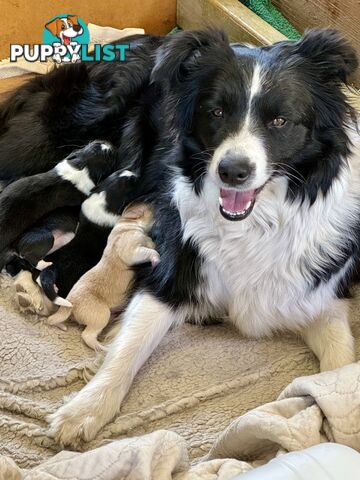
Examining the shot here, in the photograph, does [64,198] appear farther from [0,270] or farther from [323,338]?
[323,338]

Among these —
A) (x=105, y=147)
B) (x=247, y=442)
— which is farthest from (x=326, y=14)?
(x=247, y=442)

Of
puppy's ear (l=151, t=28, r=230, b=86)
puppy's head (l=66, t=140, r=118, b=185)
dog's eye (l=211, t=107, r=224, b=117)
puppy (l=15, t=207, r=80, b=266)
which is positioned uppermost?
puppy's ear (l=151, t=28, r=230, b=86)

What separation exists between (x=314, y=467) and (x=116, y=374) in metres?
0.83

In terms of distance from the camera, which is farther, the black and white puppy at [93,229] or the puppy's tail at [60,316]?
the black and white puppy at [93,229]

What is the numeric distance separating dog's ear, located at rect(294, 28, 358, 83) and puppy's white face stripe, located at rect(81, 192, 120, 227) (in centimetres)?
Result: 81

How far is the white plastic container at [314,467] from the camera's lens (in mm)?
1061

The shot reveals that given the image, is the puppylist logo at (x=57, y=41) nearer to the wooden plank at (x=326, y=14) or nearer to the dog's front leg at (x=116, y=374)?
the wooden plank at (x=326, y=14)

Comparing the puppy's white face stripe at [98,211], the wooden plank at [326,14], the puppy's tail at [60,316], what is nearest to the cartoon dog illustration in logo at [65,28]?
the wooden plank at [326,14]

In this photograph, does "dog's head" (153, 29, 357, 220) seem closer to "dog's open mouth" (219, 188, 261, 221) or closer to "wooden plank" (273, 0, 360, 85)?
"dog's open mouth" (219, 188, 261, 221)

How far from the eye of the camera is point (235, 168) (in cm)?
157

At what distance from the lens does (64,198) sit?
7.36ft

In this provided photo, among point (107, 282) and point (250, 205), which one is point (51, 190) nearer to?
point (107, 282)

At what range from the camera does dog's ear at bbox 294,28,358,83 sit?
1.67 m

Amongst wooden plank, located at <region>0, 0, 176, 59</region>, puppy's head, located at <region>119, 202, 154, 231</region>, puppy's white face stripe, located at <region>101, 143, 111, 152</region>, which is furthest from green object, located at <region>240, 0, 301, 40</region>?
puppy's head, located at <region>119, 202, 154, 231</region>
